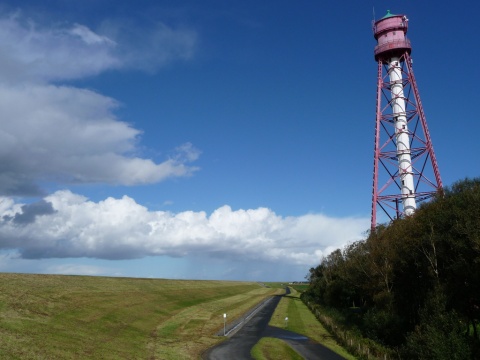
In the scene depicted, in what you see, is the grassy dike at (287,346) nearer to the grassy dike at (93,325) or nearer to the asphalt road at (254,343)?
the asphalt road at (254,343)

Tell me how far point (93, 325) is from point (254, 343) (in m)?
19.2

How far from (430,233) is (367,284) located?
62.3ft

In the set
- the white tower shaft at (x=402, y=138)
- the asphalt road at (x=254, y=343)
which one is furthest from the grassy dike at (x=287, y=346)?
the white tower shaft at (x=402, y=138)

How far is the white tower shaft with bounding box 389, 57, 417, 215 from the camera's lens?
7300cm

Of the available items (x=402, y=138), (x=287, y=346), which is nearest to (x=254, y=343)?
(x=287, y=346)

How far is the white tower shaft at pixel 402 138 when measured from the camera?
73000 millimetres

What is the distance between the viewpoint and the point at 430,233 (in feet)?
156

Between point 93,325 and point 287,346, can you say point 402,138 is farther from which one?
point 93,325

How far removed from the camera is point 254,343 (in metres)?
49.6

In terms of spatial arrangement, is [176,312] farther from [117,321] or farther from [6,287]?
[6,287]

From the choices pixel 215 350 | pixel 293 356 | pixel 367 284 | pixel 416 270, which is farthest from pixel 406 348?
pixel 367 284

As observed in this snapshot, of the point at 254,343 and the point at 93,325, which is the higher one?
the point at 93,325

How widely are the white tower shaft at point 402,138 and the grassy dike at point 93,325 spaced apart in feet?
121

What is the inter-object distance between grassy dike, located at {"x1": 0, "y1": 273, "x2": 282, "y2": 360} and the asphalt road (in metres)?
2.07
